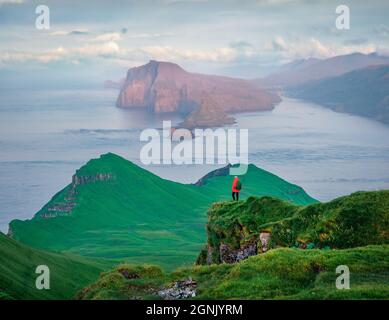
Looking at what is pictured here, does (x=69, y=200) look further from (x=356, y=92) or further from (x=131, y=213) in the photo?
(x=356, y=92)

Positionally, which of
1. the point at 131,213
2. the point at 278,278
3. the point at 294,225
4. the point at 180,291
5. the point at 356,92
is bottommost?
the point at 131,213

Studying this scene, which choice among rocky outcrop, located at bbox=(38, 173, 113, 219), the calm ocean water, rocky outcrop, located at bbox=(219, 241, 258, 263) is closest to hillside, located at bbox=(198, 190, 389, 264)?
rocky outcrop, located at bbox=(219, 241, 258, 263)

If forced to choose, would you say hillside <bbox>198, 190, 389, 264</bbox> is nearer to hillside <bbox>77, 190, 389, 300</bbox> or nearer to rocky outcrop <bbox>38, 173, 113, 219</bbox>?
hillside <bbox>77, 190, 389, 300</bbox>

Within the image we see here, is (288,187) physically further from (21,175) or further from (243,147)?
(21,175)

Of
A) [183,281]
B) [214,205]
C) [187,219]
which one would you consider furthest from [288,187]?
[183,281]

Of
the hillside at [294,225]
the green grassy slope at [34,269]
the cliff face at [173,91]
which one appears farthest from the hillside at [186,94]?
the hillside at [294,225]

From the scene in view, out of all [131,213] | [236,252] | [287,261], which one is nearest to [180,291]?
[287,261]
